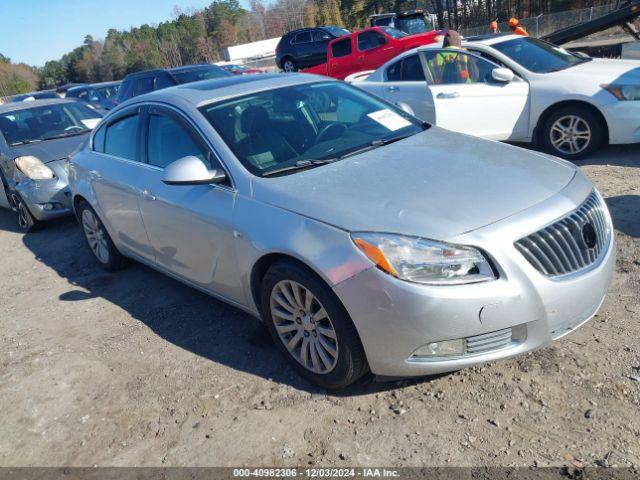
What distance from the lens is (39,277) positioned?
19.3 ft

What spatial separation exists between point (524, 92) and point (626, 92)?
1105 mm

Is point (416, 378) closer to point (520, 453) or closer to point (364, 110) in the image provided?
point (520, 453)

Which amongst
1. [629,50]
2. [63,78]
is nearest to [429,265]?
[629,50]

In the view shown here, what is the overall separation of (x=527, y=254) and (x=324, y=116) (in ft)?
6.25

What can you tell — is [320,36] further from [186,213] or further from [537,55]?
[186,213]

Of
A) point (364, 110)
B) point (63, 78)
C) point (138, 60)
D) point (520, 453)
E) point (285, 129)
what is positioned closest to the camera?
point (520, 453)

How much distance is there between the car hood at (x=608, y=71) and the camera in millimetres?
6297

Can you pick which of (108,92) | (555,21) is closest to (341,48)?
(108,92)

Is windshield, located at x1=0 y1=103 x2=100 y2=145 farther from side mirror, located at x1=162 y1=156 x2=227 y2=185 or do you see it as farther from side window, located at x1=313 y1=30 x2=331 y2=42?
side window, located at x1=313 y1=30 x2=331 y2=42

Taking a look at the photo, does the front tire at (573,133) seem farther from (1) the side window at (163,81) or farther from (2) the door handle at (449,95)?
(1) the side window at (163,81)

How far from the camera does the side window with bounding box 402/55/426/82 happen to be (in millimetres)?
7707

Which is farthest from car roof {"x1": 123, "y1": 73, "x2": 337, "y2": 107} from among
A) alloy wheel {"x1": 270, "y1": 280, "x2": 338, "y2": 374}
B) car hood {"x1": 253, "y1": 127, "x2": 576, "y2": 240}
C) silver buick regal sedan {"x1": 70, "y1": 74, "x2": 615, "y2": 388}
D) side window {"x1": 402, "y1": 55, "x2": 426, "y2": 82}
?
side window {"x1": 402, "y1": 55, "x2": 426, "y2": 82}

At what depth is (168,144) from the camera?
4086mm

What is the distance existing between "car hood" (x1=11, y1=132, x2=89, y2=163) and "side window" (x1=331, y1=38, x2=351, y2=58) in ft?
30.2
